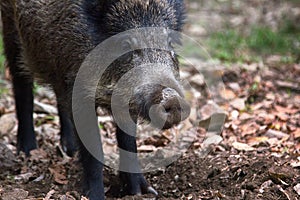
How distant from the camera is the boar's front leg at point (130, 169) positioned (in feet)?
15.8

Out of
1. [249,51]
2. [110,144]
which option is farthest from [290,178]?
[249,51]

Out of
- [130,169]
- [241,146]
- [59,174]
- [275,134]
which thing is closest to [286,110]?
[275,134]

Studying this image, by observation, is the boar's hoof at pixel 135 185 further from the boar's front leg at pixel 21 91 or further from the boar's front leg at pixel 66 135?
the boar's front leg at pixel 21 91

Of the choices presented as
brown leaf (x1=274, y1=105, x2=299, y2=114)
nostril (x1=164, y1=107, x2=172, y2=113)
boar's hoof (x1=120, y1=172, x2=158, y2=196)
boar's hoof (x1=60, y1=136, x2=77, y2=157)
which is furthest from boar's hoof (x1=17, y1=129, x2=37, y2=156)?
brown leaf (x1=274, y1=105, x2=299, y2=114)

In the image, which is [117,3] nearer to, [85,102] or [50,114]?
[85,102]

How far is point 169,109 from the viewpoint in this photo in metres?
3.69

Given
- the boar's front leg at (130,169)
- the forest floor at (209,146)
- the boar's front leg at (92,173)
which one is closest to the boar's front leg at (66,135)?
the forest floor at (209,146)

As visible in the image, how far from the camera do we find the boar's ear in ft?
14.6

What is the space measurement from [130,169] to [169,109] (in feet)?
4.32

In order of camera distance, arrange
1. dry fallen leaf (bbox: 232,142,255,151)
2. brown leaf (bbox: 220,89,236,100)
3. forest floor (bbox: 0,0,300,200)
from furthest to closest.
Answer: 1. brown leaf (bbox: 220,89,236,100)
2. dry fallen leaf (bbox: 232,142,255,151)
3. forest floor (bbox: 0,0,300,200)

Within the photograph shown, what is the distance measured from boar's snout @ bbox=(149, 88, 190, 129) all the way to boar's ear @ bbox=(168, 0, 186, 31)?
90 cm

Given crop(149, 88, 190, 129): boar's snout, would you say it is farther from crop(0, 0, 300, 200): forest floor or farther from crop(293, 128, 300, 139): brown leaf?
crop(293, 128, 300, 139): brown leaf

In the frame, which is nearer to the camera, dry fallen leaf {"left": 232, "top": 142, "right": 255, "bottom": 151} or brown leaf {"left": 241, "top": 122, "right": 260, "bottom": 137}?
dry fallen leaf {"left": 232, "top": 142, "right": 255, "bottom": 151}

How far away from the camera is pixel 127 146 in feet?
16.1
